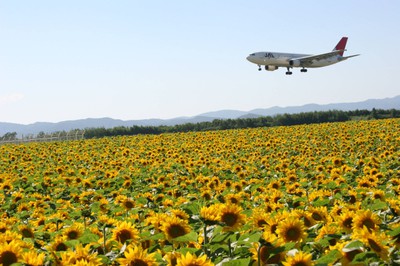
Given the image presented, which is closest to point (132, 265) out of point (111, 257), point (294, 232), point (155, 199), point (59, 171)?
point (111, 257)

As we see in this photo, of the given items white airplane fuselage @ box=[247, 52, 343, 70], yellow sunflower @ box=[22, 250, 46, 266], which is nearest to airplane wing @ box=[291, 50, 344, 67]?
white airplane fuselage @ box=[247, 52, 343, 70]

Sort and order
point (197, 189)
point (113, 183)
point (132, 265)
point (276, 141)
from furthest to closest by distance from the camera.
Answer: point (276, 141) < point (113, 183) < point (197, 189) < point (132, 265)

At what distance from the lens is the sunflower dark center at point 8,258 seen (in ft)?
10.3

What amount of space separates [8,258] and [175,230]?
3.80 ft

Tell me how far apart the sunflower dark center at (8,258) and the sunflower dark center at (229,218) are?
145 cm

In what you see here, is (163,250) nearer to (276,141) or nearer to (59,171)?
(59,171)

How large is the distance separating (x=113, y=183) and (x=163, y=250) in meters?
7.98

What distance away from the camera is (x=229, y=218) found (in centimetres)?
363

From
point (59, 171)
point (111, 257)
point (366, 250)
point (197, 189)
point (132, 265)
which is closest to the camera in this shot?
point (132, 265)

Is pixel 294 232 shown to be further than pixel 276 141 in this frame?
No

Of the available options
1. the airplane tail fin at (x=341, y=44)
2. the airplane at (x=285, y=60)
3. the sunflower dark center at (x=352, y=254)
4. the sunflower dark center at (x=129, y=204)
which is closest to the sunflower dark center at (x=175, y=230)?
the sunflower dark center at (x=352, y=254)

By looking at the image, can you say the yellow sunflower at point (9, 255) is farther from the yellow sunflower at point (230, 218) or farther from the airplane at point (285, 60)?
the airplane at point (285, 60)

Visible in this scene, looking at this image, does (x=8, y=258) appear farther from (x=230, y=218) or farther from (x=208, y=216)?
(x=230, y=218)

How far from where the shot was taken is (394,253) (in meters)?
3.20
